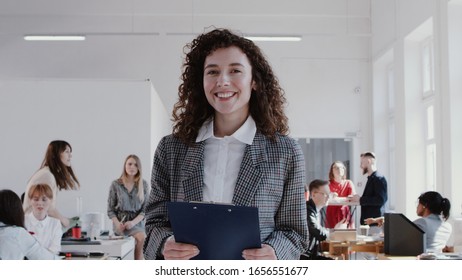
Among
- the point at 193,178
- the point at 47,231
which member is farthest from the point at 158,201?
the point at 47,231

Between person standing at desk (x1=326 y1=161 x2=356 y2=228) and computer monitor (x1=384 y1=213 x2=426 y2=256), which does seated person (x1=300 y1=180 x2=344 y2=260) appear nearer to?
computer monitor (x1=384 y1=213 x2=426 y2=256)

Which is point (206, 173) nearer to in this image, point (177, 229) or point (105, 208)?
point (177, 229)

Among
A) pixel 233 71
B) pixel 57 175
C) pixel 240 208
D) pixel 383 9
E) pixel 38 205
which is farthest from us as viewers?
pixel 383 9

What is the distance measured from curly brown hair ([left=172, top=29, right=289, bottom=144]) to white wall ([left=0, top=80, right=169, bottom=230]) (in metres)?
4.58

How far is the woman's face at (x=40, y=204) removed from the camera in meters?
3.61

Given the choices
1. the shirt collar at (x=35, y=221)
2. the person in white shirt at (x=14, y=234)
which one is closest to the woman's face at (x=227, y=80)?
the person in white shirt at (x=14, y=234)

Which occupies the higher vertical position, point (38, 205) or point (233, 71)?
point (233, 71)

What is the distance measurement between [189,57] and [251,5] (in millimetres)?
7729

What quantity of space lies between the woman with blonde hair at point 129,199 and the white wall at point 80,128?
0.57m

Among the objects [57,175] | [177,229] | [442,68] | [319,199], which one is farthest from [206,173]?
[442,68]

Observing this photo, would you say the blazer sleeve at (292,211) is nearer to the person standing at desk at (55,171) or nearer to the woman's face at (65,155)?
the person standing at desk at (55,171)

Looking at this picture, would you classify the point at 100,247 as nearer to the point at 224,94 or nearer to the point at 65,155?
the point at 65,155

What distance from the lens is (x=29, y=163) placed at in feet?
18.6

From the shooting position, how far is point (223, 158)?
3.66 ft
